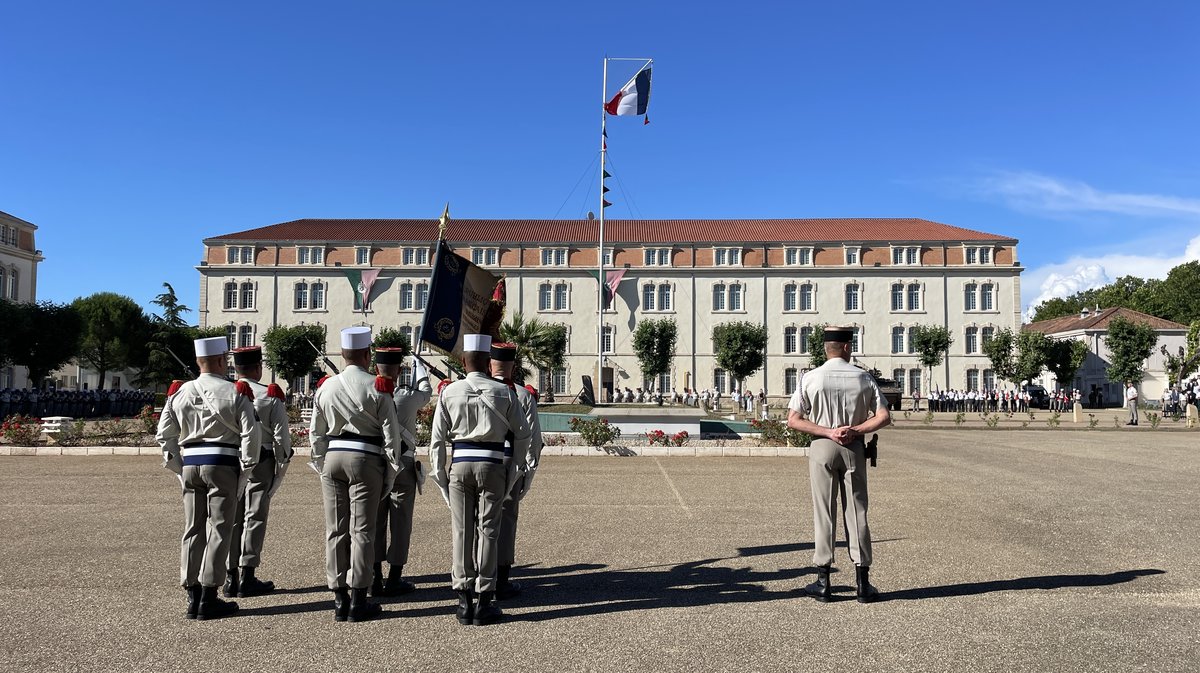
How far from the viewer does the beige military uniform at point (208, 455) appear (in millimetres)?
5488

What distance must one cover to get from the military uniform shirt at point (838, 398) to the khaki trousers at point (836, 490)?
176 millimetres

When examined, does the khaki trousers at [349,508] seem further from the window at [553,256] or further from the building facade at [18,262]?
the building facade at [18,262]

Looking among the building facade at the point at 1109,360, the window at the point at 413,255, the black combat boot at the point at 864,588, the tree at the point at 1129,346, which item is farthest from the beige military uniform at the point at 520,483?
the building facade at the point at 1109,360

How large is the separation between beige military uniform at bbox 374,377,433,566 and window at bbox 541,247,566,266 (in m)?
62.3

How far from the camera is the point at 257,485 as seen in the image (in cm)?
627

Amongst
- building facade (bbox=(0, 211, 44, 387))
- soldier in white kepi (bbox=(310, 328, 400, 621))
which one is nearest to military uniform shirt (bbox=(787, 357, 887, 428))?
soldier in white kepi (bbox=(310, 328, 400, 621))

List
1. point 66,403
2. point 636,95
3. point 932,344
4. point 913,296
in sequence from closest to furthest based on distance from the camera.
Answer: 1. point 636,95
2. point 66,403
3. point 932,344
4. point 913,296

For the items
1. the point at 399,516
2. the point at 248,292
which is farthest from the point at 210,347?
the point at 248,292

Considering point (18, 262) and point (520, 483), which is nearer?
point (520, 483)

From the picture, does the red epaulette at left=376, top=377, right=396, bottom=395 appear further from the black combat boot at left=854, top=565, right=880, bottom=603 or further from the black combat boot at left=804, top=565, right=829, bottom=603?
the black combat boot at left=854, top=565, right=880, bottom=603

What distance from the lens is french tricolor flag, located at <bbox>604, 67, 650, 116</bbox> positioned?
2992 cm

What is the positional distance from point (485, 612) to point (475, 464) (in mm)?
968

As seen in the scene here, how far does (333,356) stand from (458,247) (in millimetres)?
14009

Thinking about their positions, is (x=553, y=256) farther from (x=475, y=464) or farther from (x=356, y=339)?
(x=475, y=464)
